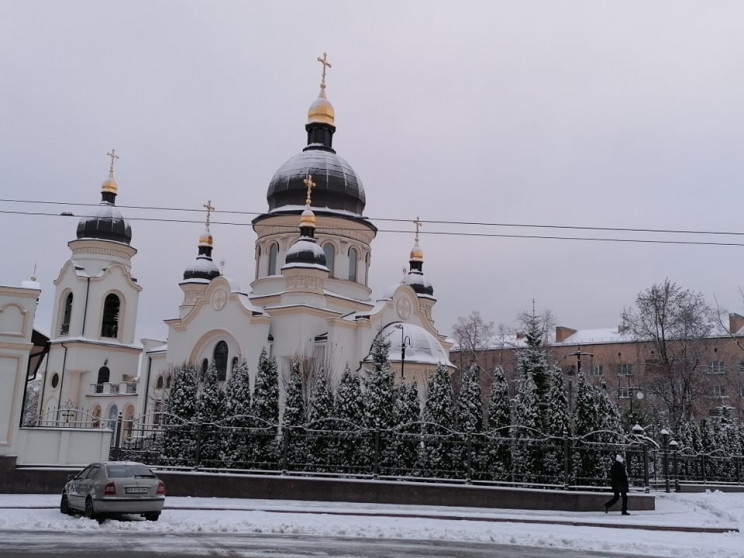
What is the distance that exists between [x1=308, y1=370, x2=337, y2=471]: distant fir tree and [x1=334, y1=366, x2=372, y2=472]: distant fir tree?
182 mm

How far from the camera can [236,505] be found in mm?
Answer: 15562

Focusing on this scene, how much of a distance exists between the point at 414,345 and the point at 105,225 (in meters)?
21.5

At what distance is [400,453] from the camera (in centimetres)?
1917

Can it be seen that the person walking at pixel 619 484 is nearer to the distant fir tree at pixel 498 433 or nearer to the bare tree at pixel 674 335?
the distant fir tree at pixel 498 433

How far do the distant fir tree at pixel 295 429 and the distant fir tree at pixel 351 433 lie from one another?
887 millimetres

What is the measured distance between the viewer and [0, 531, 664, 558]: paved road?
952 cm

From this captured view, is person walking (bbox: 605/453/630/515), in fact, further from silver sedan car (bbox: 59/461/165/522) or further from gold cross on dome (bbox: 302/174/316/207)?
gold cross on dome (bbox: 302/174/316/207)

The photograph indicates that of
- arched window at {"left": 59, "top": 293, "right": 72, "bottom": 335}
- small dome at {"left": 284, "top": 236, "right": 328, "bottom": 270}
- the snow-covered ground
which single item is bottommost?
the snow-covered ground

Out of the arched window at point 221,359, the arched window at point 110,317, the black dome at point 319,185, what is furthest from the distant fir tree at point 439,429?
the arched window at point 110,317

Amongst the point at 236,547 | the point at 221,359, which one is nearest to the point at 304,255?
the point at 221,359

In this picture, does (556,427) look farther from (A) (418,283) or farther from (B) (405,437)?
(A) (418,283)

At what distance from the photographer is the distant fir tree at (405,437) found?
1878 centimetres

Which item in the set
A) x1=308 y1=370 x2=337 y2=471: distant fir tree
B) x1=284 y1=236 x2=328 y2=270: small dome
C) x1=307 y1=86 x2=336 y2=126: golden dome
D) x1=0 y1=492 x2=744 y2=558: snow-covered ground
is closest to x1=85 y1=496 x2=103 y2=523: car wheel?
x1=0 y1=492 x2=744 y2=558: snow-covered ground

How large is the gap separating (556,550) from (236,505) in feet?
22.8
